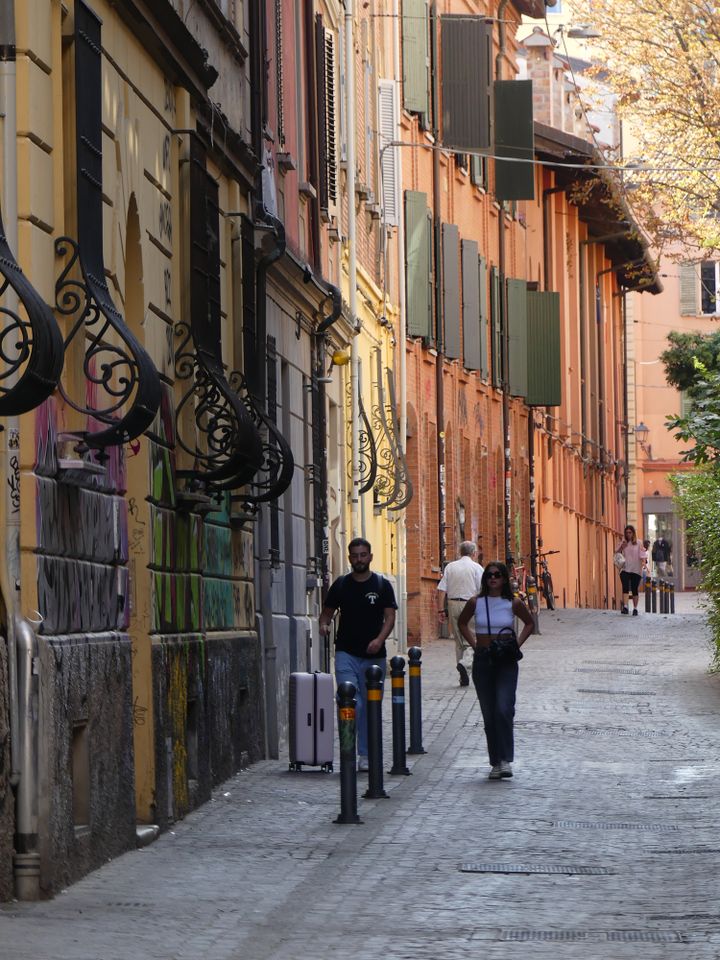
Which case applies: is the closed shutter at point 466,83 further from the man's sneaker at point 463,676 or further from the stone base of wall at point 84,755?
the stone base of wall at point 84,755

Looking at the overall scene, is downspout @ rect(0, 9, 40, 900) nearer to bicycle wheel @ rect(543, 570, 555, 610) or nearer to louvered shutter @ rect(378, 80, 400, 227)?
louvered shutter @ rect(378, 80, 400, 227)

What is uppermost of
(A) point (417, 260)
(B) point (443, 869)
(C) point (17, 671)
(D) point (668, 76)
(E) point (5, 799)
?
(D) point (668, 76)

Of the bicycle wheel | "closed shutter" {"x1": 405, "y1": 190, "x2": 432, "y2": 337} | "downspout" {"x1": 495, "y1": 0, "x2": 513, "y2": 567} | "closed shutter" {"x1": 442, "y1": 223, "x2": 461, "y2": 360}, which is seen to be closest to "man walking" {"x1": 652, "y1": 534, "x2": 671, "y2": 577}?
the bicycle wheel

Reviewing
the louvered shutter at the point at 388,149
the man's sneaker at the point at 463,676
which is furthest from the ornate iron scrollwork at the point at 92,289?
the louvered shutter at the point at 388,149

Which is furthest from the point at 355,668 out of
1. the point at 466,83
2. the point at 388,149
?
the point at 466,83

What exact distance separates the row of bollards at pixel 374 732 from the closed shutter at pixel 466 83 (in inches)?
837

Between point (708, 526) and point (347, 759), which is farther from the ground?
point (708, 526)

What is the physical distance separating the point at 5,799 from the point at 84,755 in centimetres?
123

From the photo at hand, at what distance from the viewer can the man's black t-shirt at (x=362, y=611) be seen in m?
16.4

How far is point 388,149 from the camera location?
3284 cm

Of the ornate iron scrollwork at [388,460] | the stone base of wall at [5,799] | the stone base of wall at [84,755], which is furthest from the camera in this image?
the ornate iron scrollwork at [388,460]

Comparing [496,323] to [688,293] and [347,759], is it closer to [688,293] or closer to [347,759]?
[347,759]

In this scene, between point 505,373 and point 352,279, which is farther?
point 505,373

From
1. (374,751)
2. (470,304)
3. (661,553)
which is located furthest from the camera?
(661,553)
